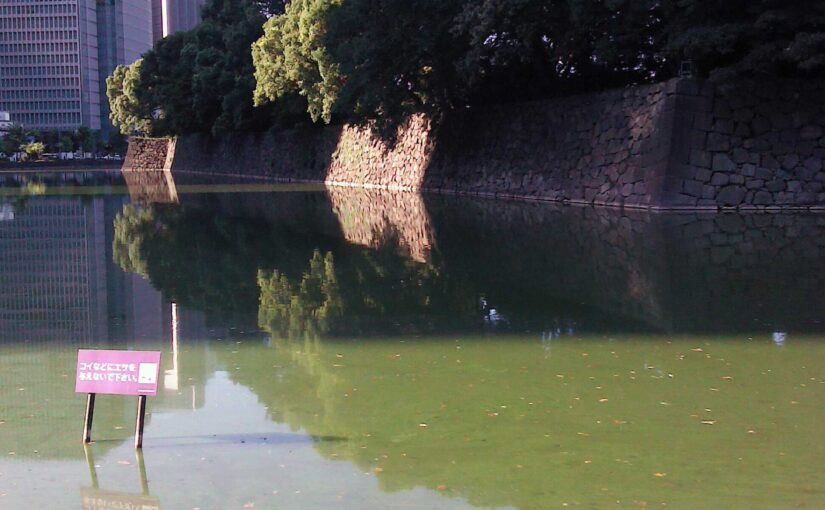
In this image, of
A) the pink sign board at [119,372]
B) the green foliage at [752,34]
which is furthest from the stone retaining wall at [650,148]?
the pink sign board at [119,372]

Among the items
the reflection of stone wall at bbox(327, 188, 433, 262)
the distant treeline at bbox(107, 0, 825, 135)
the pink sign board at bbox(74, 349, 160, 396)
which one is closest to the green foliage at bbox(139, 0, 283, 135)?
the distant treeline at bbox(107, 0, 825, 135)

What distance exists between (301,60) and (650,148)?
2017 cm

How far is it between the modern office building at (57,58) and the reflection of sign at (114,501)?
532 feet

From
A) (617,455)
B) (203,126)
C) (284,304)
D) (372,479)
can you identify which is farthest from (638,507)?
(203,126)

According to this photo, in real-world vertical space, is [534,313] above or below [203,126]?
below

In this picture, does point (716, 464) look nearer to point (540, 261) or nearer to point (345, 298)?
point (345, 298)

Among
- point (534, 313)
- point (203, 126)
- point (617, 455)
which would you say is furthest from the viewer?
point (203, 126)

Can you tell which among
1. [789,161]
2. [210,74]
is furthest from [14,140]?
[789,161]

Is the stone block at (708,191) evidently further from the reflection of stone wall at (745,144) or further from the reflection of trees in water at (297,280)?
the reflection of trees in water at (297,280)

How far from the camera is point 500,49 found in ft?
86.8

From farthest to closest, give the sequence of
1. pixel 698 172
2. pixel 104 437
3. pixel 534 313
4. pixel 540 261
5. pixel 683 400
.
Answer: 1. pixel 698 172
2. pixel 540 261
3. pixel 534 313
4. pixel 683 400
5. pixel 104 437

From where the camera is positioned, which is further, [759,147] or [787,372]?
[759,147]

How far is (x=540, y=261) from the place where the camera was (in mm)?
14484

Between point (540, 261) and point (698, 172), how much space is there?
9096 mm
